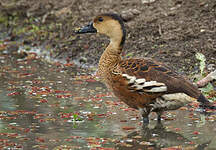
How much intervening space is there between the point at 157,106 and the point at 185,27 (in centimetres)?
451

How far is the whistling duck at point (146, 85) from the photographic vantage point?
693cm

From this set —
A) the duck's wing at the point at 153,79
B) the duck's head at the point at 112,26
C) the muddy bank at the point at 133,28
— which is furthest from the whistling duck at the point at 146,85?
the muddy bank at the point at 133,28

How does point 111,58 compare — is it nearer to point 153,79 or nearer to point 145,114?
point 153,79

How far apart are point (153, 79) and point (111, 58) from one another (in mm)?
917

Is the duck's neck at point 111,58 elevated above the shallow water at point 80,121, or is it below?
above

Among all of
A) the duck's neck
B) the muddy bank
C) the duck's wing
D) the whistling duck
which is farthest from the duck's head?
the muddy bank

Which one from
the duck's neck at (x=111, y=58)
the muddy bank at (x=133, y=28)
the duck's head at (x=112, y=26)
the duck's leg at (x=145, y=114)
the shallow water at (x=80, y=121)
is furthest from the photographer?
the muddy bank at (x=133, y=28)

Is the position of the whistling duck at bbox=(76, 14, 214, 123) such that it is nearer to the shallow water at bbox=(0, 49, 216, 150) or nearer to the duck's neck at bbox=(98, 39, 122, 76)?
the duck's neck at bbox=(98, 39, 122, 76)

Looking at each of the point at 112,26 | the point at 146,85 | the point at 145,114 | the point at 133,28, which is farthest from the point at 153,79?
the point at 133,28

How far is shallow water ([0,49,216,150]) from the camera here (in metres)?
6.55

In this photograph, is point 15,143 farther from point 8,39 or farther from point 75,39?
point 8,39

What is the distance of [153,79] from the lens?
704 cm

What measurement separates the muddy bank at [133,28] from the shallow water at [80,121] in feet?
5.43

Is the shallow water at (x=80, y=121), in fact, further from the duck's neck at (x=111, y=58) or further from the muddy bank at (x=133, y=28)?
the muddy bank at (x=133, y=28)
